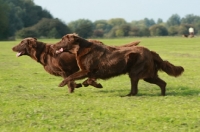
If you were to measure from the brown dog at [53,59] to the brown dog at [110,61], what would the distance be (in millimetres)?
582

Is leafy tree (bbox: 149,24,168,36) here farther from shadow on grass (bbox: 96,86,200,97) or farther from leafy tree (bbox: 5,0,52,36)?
shadow on grass (bbox: 96,86,200,97)

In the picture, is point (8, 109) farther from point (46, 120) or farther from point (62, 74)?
point (62, 74)

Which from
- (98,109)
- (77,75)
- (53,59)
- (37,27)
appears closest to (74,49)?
(77,75)

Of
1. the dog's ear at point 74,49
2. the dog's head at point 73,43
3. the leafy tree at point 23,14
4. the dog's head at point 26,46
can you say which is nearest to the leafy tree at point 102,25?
the leafy tree at point 23,14

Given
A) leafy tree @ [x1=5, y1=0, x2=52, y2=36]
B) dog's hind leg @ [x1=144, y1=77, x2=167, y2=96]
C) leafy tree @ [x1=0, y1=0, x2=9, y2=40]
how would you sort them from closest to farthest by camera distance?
dog's hind leg @ [x1=144, y1=77, x2=167, y2=96]
leafy tree @ [x1=0, y1=0, x2=9, y2=40]
leafy tree @ [x1=5, y1=0, x2=52, y2=36]

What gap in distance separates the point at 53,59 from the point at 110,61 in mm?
1784

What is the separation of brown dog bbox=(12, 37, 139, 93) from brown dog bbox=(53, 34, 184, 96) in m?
0.58

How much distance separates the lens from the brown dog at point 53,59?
12.1 metres

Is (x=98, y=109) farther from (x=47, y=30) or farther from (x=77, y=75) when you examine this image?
(x=47, y=30)

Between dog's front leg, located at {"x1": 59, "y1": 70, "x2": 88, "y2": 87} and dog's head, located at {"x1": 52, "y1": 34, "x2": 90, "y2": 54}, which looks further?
dog's head, located at {"x1": 52, "y1": 34, "x2": 90, "y2": 54}

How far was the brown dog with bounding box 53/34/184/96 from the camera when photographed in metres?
11.1

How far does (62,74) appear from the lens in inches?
481

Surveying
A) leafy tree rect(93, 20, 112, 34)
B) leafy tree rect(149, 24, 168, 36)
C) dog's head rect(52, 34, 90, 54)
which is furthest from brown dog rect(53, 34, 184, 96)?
leafy tree rect(93, 20, 112, 34)

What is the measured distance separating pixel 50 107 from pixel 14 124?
1645 millimetres
